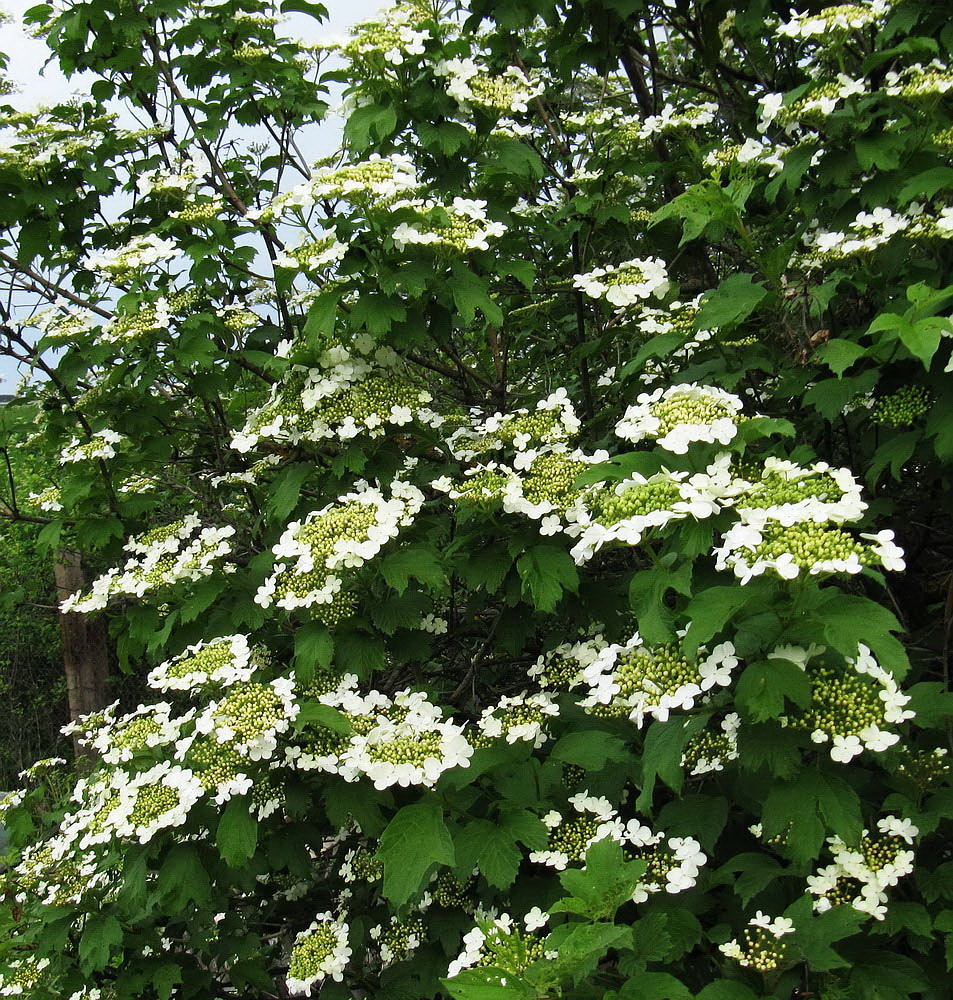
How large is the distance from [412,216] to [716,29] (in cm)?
198

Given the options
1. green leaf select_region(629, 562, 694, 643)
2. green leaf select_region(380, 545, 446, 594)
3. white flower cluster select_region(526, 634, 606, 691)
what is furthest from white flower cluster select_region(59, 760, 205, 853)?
green leaf select_region(629, 562, 694, 643)

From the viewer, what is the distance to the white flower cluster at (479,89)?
10.2 feet

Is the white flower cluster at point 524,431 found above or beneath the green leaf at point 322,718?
above

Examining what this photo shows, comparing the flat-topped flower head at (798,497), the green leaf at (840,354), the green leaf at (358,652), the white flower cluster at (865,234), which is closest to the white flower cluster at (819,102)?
the white flower cluster at (865,234)

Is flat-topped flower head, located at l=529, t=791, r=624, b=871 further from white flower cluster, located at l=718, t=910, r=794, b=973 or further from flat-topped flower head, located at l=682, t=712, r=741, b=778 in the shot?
white flower cluster, located at l=718, t=910, r=794, b=973

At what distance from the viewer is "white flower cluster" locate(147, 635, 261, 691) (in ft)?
8.61

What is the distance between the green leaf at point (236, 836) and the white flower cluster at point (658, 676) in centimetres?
108

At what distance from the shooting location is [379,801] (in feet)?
8.57

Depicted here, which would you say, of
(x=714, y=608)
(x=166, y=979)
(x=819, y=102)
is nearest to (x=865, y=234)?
(x=819, y=102)

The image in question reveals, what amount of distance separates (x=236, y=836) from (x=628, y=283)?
7.71ft

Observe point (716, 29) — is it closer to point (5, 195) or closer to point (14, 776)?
point (5, 195)

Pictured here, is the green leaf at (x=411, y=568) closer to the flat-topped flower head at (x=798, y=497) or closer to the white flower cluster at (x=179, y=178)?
the flat-topped flower head at (x=798, y=497)

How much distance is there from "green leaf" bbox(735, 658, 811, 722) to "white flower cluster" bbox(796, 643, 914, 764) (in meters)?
0.04

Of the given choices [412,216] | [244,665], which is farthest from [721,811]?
[412,216]
